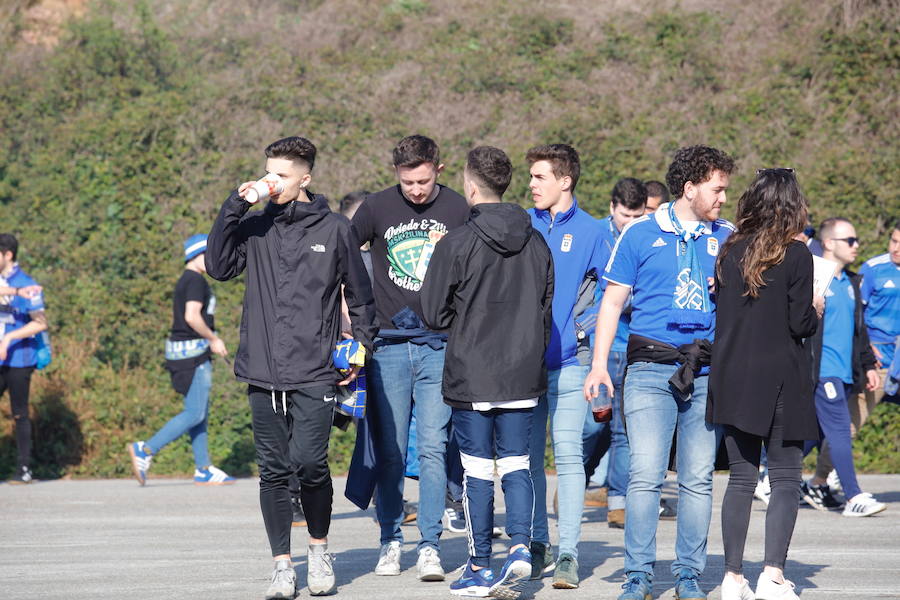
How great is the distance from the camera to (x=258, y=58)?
18062 millimetres

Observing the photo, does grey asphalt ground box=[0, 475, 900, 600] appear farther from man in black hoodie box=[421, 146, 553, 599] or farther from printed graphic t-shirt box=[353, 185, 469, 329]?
printed graphic t-shirt box=[353, 185, 469, 329]

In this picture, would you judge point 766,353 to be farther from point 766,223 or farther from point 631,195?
point 631,195

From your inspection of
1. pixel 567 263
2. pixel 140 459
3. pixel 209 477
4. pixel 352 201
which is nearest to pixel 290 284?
pixel 567 263

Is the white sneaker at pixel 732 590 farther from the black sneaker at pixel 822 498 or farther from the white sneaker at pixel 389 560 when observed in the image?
the black sneaker at pixel 822 498

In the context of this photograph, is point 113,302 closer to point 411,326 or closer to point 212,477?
point 212,477

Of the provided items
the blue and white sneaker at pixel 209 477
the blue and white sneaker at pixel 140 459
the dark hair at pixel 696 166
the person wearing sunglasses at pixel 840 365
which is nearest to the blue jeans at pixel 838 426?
the person wearing sunglasses at pixel 840 365

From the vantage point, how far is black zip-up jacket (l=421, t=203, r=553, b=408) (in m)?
6.23

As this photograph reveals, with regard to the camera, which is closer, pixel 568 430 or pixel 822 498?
pixel 568 430

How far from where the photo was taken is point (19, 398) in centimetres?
1187

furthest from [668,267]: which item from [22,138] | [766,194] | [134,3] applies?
[134,3]

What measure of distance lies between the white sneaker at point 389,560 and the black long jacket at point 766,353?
2.15 meters

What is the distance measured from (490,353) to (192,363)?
6.30 meters

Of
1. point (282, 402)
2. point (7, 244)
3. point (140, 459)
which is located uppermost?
point (7, 244)

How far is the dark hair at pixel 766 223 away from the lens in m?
5.87
